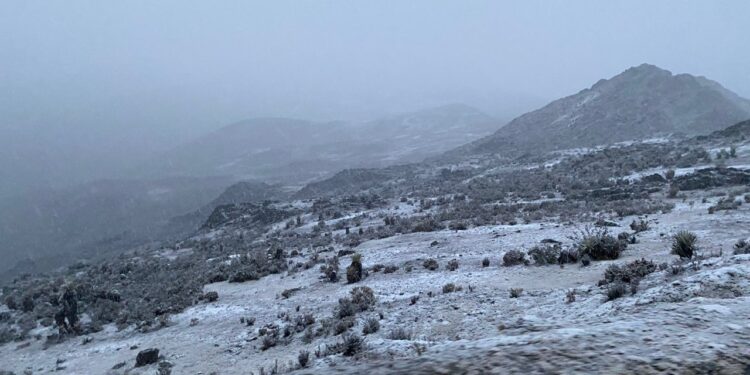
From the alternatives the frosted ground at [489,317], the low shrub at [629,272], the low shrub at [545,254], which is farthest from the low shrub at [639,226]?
the low shrub at [629,272]

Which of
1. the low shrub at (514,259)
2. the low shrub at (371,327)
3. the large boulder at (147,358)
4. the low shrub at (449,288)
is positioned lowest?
the large boulder at (147,358)

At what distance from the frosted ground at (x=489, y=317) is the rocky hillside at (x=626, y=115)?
3937 centimetres

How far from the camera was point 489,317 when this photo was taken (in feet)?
35.7

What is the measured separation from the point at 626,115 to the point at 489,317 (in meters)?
60.3

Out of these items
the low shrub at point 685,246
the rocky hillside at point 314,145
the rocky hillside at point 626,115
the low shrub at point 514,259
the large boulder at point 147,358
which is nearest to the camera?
the low shrub at point 685,246

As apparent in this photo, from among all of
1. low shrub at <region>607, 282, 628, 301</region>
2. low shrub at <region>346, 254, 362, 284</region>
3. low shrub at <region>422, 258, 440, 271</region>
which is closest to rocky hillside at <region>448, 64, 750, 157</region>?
low shrub at <region>422, 258, 440, 271</region>

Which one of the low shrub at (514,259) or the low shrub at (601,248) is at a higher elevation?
the low shrub at (601,248)

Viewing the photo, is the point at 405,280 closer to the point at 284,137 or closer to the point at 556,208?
the point at 556,208

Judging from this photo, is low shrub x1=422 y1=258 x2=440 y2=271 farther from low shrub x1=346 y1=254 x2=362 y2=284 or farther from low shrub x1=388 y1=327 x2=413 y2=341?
low shrub x1=388 y1=327 x2=413 y2=341

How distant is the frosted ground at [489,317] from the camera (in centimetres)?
593

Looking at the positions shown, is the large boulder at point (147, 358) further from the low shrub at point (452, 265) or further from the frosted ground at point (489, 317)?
the low shrub at point (452, 265)

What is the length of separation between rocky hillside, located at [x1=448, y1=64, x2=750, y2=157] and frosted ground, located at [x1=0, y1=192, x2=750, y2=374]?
3937cm

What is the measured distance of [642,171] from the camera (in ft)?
Result: 104

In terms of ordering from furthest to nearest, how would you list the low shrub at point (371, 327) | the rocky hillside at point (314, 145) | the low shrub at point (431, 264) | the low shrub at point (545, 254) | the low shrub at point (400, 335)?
1. the rocky hillside at point (314, 145)
2. the low shrub at point (431, 264)
3. the low shrub at point (545, 254)
4. the low shrub at point (371, 327)
5. the low shrub at point (400, 335)
